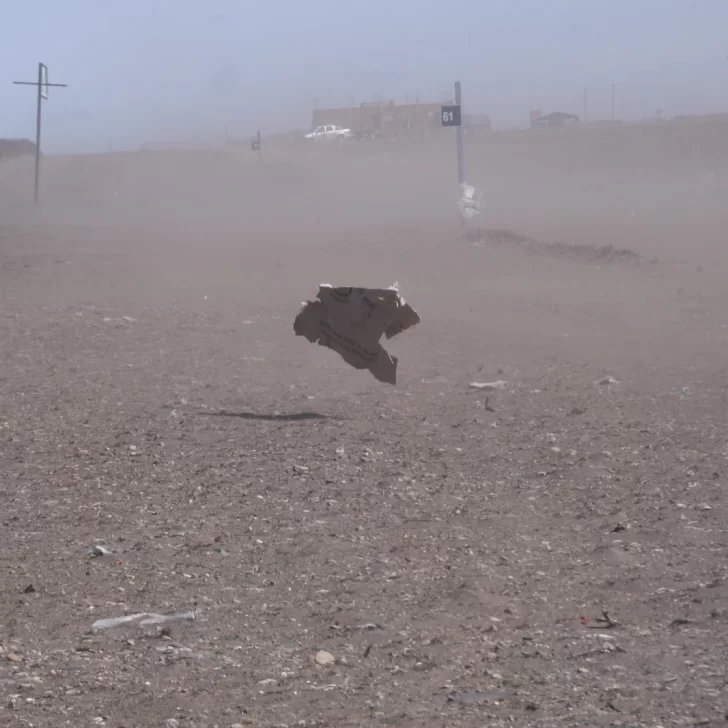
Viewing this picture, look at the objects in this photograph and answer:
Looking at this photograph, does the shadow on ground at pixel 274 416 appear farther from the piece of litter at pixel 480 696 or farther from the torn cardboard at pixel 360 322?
the piece of litter at pixel 480 696

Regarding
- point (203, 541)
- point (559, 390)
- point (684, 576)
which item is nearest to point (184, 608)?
point (203, 541)

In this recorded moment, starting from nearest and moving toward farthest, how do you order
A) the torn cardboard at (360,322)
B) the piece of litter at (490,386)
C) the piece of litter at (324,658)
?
the piece of litter at (324,658) → the torn cardboard at (360,322) → the piece of litter at (490,386)

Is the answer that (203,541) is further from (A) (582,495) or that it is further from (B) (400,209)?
(B) (400,209)

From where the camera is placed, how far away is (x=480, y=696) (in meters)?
4.12

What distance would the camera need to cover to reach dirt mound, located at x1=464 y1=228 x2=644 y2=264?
69.7ft

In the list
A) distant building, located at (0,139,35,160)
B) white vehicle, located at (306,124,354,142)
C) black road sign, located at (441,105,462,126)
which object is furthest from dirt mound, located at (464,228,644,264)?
white vehicle, located at (306,124,354,142)

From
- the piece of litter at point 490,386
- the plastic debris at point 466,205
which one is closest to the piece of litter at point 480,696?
the piece of litter at point 490,386

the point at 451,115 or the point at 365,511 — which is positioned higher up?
the point at 451,115

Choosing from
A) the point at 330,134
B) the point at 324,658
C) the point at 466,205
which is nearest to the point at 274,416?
the point at 324,658

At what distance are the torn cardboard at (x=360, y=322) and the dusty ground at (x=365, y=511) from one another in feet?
1.65

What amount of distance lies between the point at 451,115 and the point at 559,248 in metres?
4.39

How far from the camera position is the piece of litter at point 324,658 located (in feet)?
14.7

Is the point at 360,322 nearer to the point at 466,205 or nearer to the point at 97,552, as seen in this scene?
the point at 97,552

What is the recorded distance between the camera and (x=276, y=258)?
23250mm
